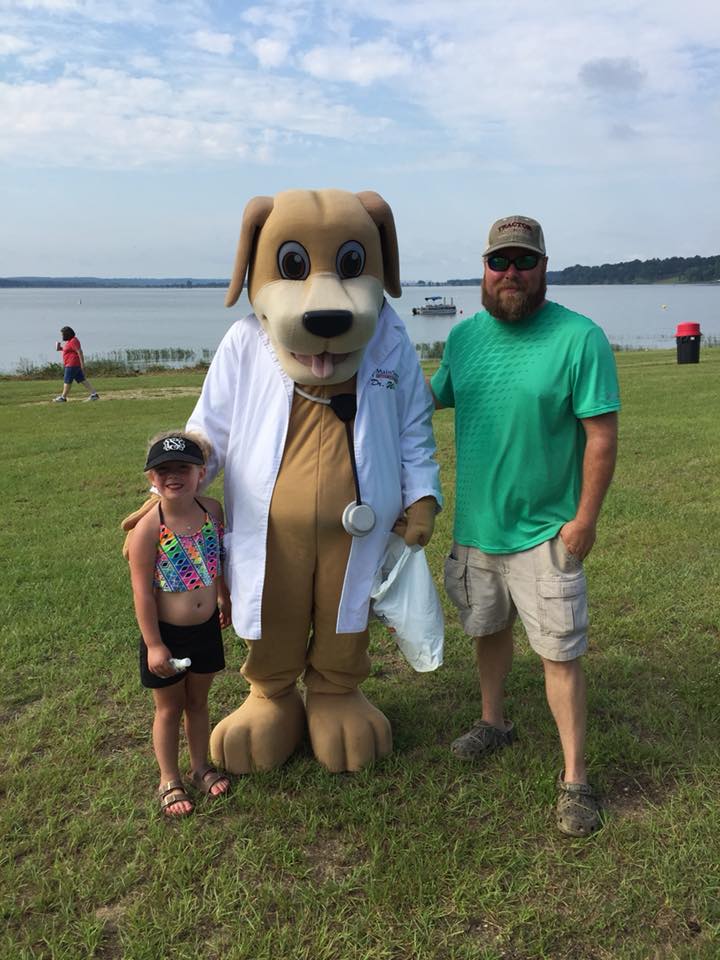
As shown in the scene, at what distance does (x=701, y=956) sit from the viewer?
216cm

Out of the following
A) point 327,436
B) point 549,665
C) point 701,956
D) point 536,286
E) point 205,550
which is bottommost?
point 701,956

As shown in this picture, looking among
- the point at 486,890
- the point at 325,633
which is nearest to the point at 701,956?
the point at 486,890

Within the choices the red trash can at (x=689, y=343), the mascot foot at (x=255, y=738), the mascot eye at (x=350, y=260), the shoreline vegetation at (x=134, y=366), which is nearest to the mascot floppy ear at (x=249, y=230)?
the mascot eye at (x=350, y=260)

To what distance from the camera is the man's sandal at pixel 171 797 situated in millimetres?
2779

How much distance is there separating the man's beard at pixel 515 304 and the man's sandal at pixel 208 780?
1909mm

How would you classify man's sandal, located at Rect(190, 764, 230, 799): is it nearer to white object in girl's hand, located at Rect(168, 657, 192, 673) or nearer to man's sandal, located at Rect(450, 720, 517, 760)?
white object in girl's hand, located at Rect(168, 657, 192, 673)

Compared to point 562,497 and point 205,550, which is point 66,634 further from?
point 562,497

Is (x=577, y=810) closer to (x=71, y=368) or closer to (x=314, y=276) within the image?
(x=314, y=276)

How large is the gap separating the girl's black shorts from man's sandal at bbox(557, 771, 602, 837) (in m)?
1.25

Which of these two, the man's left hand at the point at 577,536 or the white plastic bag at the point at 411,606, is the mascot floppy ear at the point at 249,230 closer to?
the white plastic bag at the point at 411,606

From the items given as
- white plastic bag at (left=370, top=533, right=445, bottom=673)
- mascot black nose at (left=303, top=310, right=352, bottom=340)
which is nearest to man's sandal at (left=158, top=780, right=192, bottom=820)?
white plastic bag at (left=370, top=533, right=445, bottom=673)

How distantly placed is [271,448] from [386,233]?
93 centimetres

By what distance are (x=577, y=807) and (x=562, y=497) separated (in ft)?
3.37

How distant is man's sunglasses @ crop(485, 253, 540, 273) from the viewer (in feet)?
8.81
